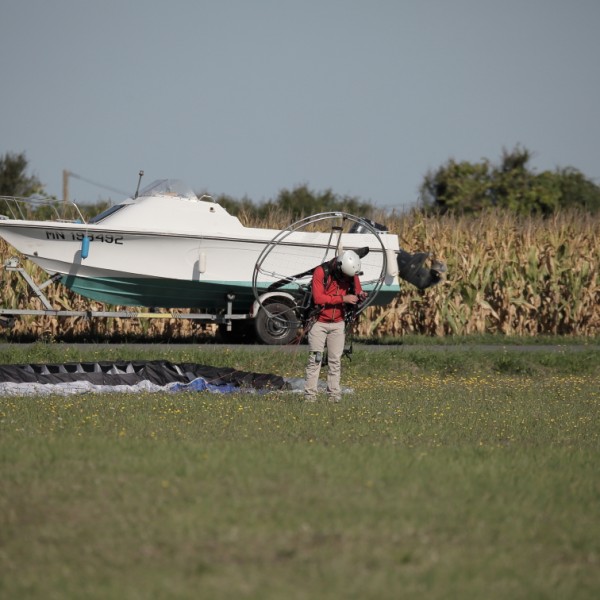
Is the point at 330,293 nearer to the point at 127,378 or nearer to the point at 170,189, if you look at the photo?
the point at 127,378

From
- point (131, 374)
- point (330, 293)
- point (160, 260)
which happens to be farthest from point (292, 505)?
point (160, 260)

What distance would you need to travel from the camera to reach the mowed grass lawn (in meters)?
6.00

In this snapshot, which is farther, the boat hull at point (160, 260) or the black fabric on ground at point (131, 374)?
the boat hull at point (160, 260)

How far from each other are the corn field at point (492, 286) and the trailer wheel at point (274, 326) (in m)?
3.08

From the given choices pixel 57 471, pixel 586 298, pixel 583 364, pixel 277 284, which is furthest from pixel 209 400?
pixel 586 298

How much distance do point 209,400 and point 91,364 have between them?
3399 millimetres

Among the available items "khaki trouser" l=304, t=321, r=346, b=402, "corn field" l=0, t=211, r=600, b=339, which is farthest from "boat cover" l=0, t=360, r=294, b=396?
"corn field" l=0, t=211, r=600, b=339

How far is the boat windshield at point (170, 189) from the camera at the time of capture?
71.5ft

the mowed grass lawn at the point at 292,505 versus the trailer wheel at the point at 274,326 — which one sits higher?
the trailer wheel at the point at 274,326

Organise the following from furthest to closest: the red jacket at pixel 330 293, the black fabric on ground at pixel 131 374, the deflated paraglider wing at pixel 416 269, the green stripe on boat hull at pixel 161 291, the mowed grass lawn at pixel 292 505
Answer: the deflated paraglider wing at pixel 416 269 < the green stripe on boat hull at pixel 161 291 < the black fabric on ground at pixel 131 374 < the red jacket at pixel 330 293 < the mowed grass lawn at pixel 292 505

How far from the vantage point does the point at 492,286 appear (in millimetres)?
26422

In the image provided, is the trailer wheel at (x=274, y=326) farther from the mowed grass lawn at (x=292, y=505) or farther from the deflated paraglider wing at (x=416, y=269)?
the mowed grass lawn at (x=292, y=505)

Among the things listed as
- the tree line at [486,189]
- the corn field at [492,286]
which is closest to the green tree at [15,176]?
the tree line at [486,189]

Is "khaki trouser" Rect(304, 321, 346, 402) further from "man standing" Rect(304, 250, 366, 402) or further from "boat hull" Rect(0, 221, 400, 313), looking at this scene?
"boat hull" Rect(0, 221, 400, 313)
